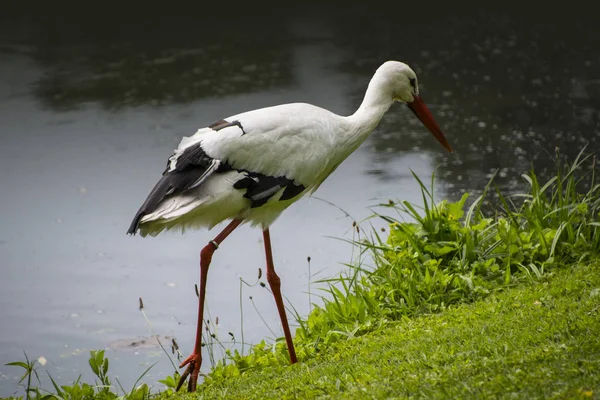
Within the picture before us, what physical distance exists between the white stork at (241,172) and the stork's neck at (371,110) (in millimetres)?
60

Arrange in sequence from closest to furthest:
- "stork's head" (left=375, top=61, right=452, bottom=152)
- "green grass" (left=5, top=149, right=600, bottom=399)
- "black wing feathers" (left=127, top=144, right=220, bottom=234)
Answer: "green grass" (left=5, top=149, right=600, bottom=399)
"black wing feathers" (left=127, top=144, right=220, bottom=234)
"stork's head" (left=375, top=61, right=452, bottom=152)

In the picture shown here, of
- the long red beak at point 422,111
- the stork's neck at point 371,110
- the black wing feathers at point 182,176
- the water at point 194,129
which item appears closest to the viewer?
the black wing feathers at point 182,176

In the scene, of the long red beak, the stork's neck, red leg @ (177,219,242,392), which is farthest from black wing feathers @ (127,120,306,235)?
the long red beak

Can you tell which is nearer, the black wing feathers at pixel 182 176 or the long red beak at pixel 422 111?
the black wing feathers at pixel 182 176

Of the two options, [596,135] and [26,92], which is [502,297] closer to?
[596,135]

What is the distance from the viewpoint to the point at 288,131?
464cm

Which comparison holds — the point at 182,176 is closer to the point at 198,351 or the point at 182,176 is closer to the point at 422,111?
the point at 198,351

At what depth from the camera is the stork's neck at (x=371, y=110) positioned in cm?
495

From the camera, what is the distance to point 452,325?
185 inches

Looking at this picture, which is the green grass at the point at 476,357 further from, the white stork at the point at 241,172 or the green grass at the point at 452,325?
the white stork at the point at 241,172

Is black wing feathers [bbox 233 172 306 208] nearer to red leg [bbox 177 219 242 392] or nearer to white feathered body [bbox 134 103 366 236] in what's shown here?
white feathered body [bbox 134 103 366 236]

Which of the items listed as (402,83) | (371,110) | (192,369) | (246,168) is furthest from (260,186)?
(402,83)

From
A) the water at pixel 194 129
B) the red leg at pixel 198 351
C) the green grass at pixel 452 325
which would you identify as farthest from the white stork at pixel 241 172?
the water at pixel 194 129

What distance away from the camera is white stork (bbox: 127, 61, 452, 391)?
445 centimetres
